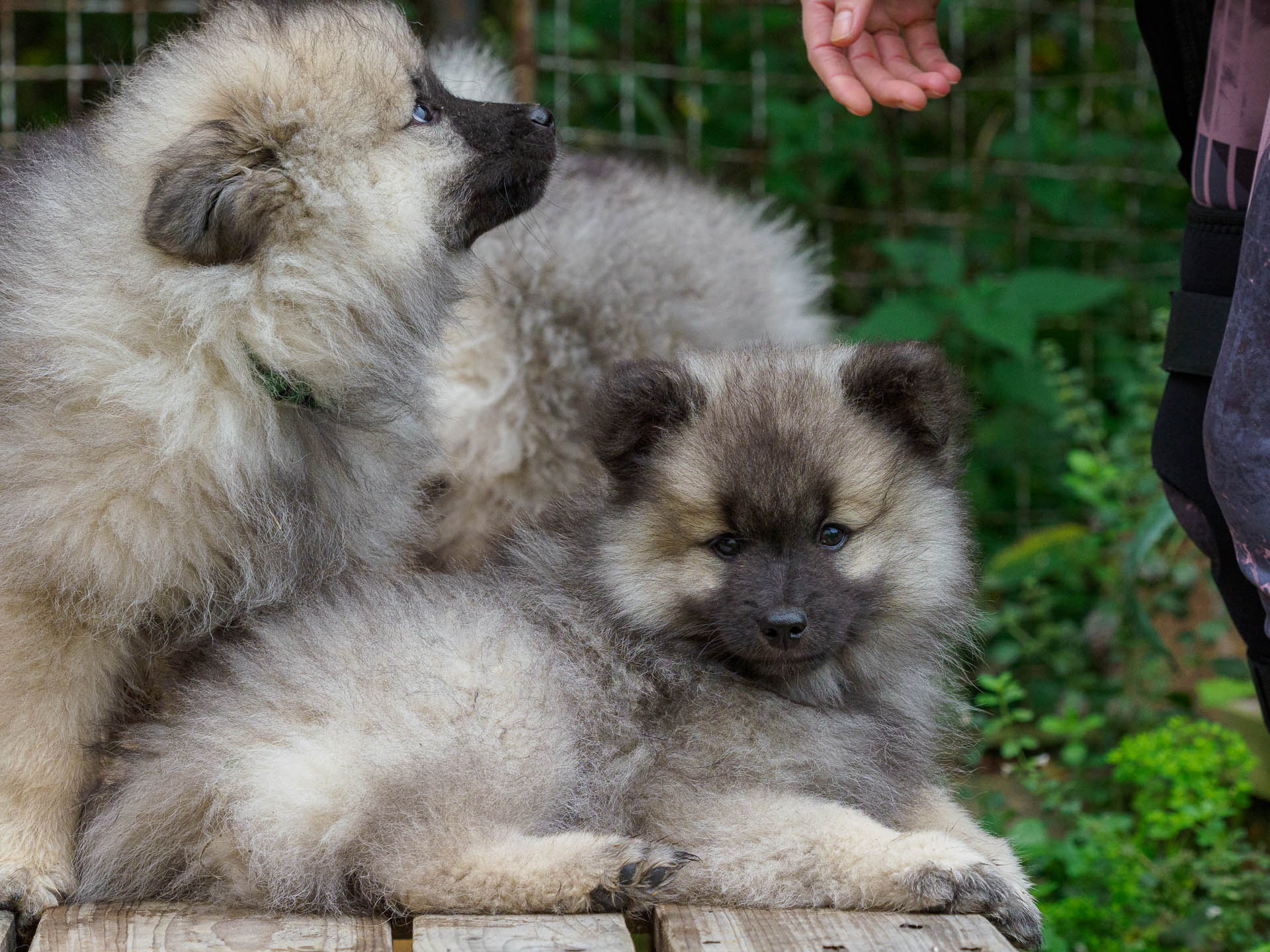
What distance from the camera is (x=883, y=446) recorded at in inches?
98.9

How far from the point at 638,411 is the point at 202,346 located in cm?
78

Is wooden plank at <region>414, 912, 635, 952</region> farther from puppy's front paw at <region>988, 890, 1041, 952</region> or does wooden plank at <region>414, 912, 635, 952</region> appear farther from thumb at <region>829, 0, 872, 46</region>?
thumb at <region>829, 0, 872, 46</region>

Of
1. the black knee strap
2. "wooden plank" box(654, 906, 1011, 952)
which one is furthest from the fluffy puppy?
"wooden plank" box(654, 906, 1011, 952)

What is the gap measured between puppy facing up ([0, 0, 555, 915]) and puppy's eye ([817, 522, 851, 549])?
86cm

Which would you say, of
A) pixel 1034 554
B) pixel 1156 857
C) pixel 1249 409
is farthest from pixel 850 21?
pixel 1034 554

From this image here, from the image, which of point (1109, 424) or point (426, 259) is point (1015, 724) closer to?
point (1109, 424)

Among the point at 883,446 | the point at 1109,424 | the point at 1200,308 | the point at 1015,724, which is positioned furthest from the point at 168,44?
the point at 1109,424

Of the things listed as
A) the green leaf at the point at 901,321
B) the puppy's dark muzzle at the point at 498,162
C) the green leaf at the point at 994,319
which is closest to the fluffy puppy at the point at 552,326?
the puppy's dark muzzle at the point at 498,162

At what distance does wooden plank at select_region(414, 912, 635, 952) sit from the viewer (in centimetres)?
198

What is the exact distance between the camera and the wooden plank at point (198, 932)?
201 centimetres

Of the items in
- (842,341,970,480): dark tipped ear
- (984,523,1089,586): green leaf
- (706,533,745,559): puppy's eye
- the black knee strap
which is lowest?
(984,523,1089,586): green leaf

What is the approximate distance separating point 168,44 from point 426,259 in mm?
674

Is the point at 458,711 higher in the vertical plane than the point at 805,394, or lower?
lower

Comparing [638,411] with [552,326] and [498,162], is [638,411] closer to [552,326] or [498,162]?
[498,162]
